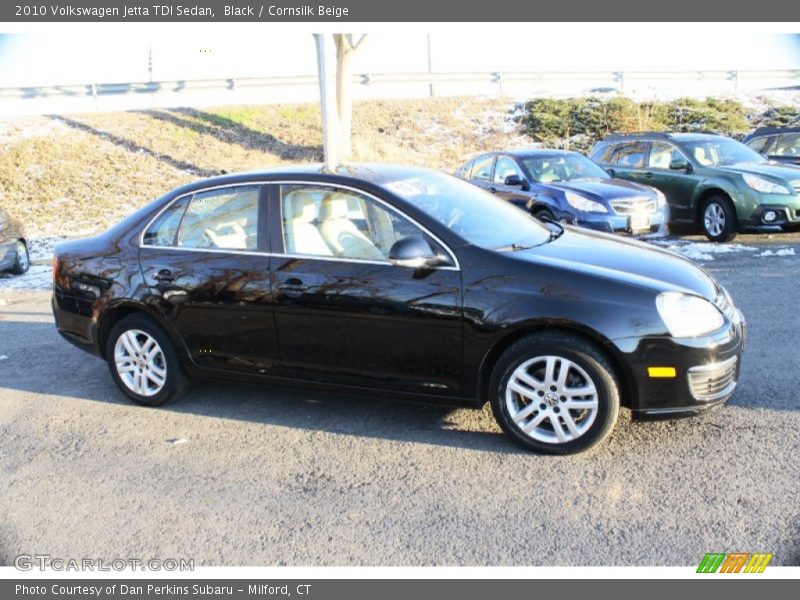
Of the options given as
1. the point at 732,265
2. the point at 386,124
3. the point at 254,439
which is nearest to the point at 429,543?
the point at 254,439

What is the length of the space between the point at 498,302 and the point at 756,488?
5.33 ft

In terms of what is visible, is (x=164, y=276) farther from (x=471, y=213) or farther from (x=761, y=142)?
(x=761, y=142)

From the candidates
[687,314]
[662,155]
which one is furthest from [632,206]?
[687,314]

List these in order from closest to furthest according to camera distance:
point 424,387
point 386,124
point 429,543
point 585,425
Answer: point 429,543, point 585,425, point 424,387, point 386,124

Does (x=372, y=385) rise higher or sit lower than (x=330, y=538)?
higher

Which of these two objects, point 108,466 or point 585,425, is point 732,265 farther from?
point 108,466

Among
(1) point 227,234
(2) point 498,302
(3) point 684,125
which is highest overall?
(3) point 684,125

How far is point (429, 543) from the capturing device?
3.42 m

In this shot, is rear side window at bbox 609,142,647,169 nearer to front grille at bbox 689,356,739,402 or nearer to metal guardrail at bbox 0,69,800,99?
front grille at bbox 689,356,739,402

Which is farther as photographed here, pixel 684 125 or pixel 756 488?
pixel 684 125

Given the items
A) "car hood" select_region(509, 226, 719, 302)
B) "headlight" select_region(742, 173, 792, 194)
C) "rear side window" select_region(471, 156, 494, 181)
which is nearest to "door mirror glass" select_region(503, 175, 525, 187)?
"rear side window" select_region(471, 156, 494, 181)

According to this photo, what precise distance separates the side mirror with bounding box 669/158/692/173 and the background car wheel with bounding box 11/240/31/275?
9981 millimetres

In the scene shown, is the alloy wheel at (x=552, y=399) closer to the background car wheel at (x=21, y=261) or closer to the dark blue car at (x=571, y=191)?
the dark blue car at (x=571, y=191)

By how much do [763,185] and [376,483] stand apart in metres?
8.51
